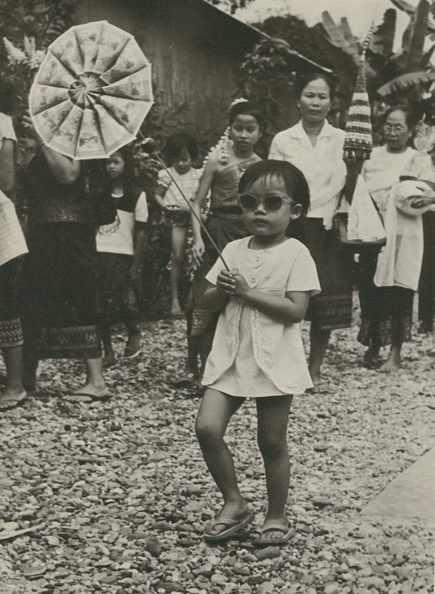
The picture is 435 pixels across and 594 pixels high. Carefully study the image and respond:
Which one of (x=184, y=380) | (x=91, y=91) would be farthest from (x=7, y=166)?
(x=184, y=380)

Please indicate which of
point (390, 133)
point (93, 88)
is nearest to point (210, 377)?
point (93, 88)

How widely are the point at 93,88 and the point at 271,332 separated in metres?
1.58

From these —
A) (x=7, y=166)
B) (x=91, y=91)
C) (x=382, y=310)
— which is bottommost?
(x=382, y=310)

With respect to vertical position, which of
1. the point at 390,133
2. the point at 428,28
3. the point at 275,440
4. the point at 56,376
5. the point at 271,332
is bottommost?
the point at 56,376

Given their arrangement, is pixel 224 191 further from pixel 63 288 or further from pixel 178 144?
pixel 178 144

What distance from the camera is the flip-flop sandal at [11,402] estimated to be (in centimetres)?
489

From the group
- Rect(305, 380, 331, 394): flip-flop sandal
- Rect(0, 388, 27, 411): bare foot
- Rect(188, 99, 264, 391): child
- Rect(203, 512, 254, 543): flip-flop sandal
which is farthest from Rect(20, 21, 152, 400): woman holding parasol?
Rect(203, 512, 254, 543): flip-flop sandal

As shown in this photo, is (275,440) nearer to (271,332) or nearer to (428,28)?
(271,332)

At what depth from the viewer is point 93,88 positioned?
4.02 m

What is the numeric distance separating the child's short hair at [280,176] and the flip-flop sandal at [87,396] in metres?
2.29

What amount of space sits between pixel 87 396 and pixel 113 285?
4.39 ft

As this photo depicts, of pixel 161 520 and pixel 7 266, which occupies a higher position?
pixel 7 266

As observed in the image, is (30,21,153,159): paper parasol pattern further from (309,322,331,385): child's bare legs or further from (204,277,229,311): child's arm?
(309,322,331,385): child's bare legs

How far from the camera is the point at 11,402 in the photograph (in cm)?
493
